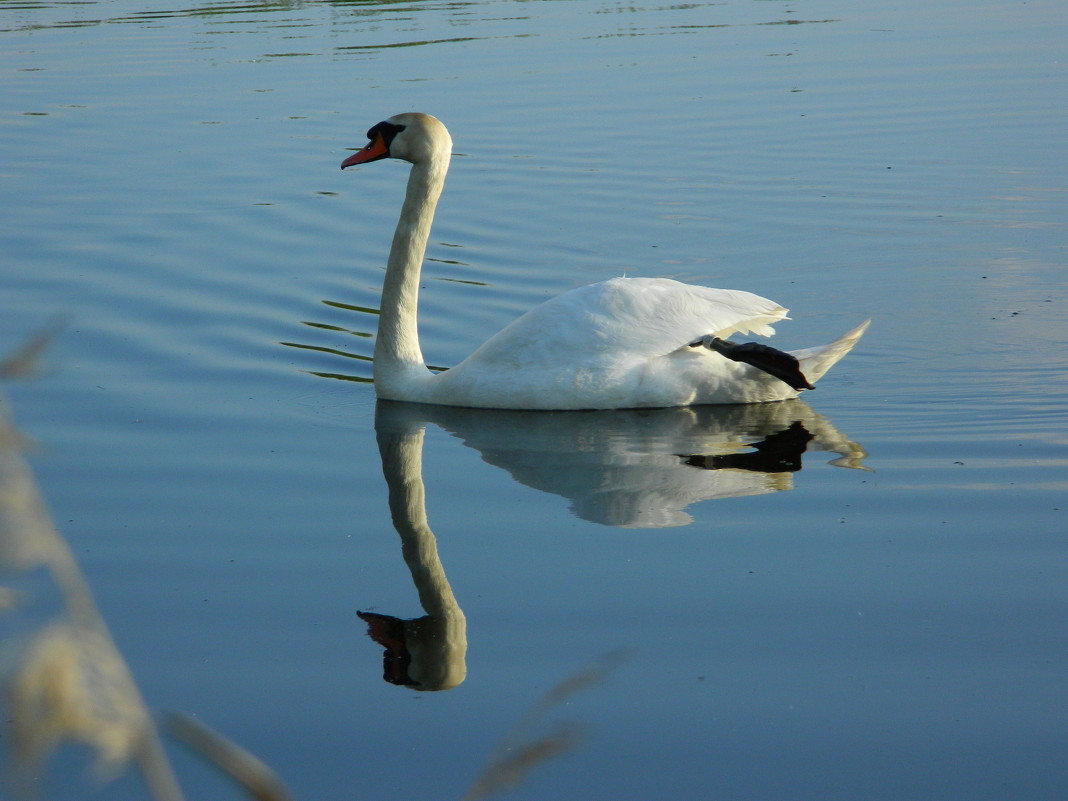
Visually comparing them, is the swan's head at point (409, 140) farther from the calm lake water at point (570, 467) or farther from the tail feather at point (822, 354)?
the tail feather at point (822, 354)

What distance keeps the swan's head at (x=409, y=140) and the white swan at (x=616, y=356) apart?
0.02m

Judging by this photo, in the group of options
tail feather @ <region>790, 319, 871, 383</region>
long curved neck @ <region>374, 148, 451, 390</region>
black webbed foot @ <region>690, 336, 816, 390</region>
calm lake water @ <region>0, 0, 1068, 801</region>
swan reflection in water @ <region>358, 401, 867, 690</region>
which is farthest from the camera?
long curved neck @ <region>374, 148, 451, 390</region>

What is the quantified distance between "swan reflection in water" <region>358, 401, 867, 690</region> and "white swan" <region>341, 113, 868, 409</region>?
83 millimetres

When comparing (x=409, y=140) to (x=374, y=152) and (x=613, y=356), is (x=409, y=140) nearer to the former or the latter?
(x=374, y=152)

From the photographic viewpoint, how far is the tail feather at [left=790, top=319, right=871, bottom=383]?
5.89 m

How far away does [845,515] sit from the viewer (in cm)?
450

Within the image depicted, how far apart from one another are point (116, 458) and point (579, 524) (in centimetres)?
205

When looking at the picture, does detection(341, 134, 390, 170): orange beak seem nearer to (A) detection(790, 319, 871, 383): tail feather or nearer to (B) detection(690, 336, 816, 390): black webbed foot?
(B) detection(690, 336, 816, 390): black webbed foot

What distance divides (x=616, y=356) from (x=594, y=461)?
699 millimetres

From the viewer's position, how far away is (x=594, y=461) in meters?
5.20

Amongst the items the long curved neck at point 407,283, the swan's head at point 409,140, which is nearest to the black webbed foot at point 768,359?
the long curved neck at point 407,283

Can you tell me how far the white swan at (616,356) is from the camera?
5.70 metres

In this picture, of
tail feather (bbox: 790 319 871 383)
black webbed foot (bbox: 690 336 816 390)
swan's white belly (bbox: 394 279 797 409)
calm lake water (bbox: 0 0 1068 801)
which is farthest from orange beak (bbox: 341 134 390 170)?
tail feather (bbox: 790 319 871 383)

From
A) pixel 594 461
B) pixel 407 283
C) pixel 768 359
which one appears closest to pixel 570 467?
pixel 594 461
